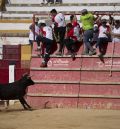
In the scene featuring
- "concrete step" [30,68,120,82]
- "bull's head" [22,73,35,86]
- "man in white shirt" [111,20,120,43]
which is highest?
"man in white shirt" [111,20,120,43]

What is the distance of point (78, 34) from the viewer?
17.2 metres

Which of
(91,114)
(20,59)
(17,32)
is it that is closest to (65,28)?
(91,114)

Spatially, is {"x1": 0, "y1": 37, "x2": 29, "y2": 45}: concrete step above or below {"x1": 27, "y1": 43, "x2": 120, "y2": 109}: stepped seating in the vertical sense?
above

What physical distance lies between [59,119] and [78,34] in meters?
3.68

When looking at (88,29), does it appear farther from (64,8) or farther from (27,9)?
(27,9)

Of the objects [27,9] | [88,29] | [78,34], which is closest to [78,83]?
[78,34]

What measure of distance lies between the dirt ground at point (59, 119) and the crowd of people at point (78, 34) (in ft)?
6.37

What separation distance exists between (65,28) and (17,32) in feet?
30.4

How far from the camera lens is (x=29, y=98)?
56.9 ft

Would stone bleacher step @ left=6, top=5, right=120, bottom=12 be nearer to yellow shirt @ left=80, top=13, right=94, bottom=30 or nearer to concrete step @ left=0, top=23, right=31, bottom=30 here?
concrete step @ left=0, top=23, right=31, bottom=30

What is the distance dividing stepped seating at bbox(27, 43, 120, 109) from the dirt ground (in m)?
0.66

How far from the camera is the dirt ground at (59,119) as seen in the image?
43.0 feet

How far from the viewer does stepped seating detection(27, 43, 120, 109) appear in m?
16.6

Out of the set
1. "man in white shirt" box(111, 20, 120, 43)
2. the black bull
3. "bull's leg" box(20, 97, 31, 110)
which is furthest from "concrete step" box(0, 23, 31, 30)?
Result: "bull's leg" box(20, 97, 31, 110)
